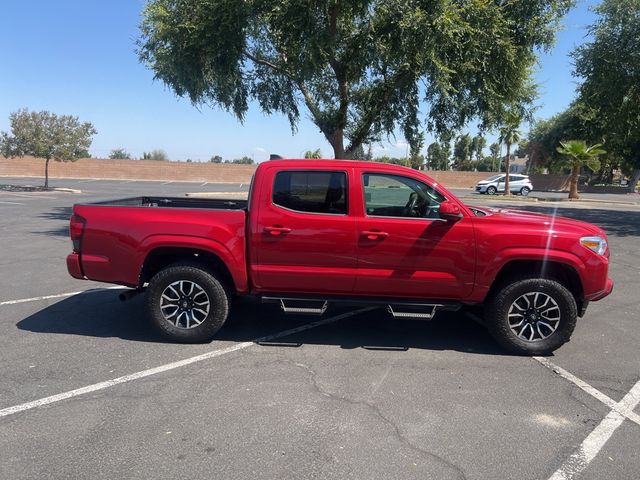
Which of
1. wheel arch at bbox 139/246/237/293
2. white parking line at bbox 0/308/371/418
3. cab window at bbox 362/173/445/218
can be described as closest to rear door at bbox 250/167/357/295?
cab window at bbox 362/173/445/218

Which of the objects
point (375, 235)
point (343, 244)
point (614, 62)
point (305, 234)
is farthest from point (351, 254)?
point (614, 62)

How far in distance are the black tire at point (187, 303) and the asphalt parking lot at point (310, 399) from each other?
18 cm

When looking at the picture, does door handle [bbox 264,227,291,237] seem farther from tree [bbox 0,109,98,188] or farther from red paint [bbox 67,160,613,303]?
tree [bbox 0,109,98,188]

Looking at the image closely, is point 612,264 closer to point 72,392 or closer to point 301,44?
point 301,44

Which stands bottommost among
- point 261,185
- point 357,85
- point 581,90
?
point 261,185

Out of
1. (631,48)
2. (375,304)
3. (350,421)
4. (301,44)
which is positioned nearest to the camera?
(350,421)

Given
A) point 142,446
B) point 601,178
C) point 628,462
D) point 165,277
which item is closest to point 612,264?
point 628,462

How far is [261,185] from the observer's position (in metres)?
5.29

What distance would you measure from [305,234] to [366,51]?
793 centimetres

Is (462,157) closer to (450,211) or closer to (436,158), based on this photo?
(436,158)

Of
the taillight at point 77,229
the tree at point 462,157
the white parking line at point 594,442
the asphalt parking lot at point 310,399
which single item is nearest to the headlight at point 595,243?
the asphalt parking lot at point 310,399

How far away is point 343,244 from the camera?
16.8 ft

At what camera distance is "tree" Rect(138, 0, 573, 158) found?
1093 centimetres

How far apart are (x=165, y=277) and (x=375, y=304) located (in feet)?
7.16
